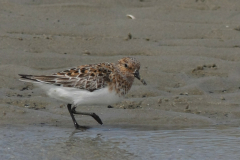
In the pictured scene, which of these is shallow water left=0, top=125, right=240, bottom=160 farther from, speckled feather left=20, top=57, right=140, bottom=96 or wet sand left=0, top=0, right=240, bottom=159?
speckled feather left=20, top=57, right=140, bottom=96

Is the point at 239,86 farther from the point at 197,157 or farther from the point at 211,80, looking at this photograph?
the point at 197,157

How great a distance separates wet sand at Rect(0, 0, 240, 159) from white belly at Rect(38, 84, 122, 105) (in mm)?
322

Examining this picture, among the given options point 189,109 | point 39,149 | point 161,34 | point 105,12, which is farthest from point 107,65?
point 105,12

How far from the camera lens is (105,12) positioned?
35.7ft

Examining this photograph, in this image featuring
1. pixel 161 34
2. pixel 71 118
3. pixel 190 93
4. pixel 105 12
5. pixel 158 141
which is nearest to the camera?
pixel 158 141

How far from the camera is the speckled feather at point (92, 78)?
7023mm

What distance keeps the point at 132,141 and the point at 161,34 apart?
4.10 m

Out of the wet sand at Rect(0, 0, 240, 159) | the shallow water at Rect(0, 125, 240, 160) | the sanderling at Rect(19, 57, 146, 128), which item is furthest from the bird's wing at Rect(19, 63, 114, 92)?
the shallow water at Rect(0, 125, 240, 160)

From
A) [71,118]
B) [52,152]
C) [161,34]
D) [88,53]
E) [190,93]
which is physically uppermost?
[161,34]

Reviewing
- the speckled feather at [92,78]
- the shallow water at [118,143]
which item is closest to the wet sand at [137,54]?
the shallow water at [118,143]

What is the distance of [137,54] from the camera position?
30.9 feet

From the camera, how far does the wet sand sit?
732 centimetres

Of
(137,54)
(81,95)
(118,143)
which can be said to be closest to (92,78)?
(81,95)

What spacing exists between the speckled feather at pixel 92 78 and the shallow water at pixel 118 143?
56 centimetres
